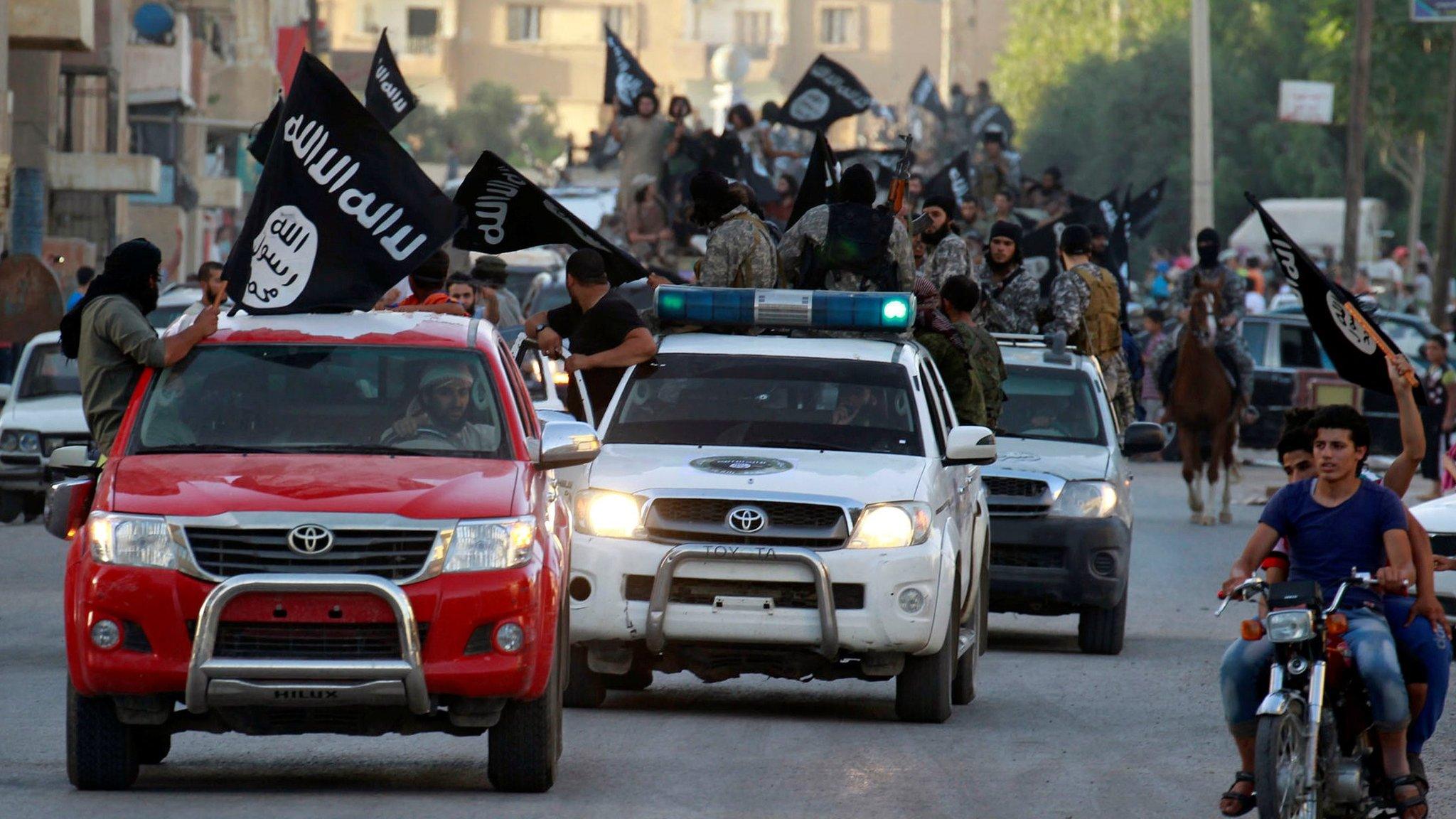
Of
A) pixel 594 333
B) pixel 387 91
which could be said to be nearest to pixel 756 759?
pixel 594 333

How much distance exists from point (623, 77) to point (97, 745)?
22712 mm

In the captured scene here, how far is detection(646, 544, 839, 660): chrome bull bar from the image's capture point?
10.9m

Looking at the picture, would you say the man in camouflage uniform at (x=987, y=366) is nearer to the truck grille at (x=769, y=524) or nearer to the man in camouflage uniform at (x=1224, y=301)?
the truck grille at (x=769, y=524)

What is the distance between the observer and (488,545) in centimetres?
876

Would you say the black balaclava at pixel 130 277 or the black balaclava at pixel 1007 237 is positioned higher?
the black balaclava at pixel 130 277

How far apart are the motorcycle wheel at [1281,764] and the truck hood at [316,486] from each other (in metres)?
2.53

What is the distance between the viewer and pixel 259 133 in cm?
1789

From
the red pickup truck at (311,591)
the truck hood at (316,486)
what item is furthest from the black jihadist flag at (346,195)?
the truck hood at (316,486)

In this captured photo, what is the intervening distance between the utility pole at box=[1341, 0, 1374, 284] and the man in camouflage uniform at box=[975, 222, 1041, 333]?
2257 cm

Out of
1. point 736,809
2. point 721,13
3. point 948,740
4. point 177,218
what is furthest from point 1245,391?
point 721,13

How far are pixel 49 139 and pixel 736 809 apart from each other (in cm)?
3569

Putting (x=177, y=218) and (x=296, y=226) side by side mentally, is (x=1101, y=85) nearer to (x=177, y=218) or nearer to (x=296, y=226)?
(x=177, y=218)

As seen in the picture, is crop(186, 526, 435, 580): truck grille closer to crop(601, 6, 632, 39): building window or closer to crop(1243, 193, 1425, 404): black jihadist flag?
crop(1243, 193, 1425, 404): black jihadist flag

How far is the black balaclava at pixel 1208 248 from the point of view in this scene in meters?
22.6
